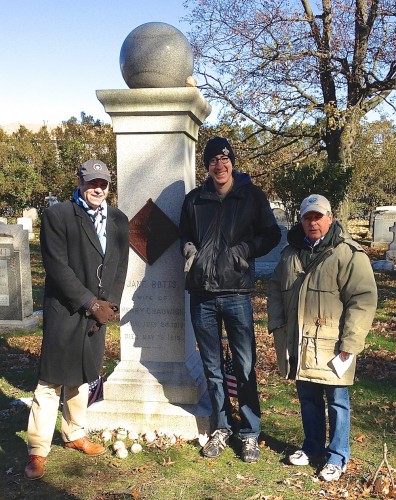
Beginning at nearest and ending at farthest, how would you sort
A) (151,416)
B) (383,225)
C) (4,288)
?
(151,416), (4,288), (383,225)

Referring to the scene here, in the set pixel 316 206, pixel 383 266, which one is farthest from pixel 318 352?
pixel 383 266

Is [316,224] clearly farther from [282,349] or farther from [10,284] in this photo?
[10,284]

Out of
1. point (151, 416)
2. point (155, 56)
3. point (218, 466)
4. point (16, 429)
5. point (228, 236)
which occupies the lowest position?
point (218, 466)

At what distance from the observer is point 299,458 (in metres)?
3.75

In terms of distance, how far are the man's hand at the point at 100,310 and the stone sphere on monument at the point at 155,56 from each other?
1.79 meters

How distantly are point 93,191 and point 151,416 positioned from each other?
6.09ft

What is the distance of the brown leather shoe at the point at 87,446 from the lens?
3988mm

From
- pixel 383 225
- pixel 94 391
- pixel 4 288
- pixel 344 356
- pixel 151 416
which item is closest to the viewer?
pixel 344 356

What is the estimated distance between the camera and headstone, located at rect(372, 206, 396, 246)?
19172 millimetres

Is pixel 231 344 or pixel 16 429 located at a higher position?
pixel 231 344

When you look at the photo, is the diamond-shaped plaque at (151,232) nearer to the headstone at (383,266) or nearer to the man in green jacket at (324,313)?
the man in green jacket at (324,313)

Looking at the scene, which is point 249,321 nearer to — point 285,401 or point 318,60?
point 285,401

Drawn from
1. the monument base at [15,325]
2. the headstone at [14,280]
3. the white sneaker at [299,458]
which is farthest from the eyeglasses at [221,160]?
the monument base at [15,325]

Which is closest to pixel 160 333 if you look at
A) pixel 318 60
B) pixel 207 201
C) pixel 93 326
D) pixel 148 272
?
pixel 148 272
